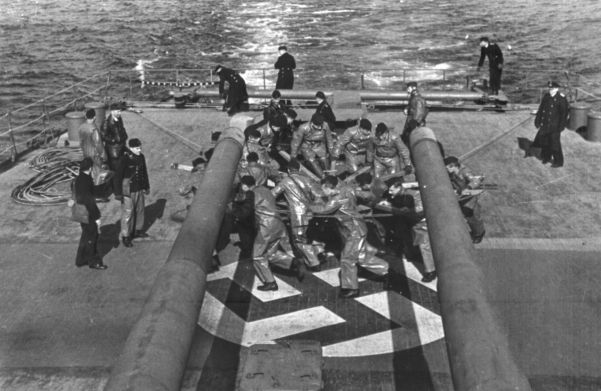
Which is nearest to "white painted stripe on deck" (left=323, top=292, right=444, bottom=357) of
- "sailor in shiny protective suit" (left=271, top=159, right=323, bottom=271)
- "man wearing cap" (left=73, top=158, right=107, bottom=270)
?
"sailor in shiny protective suit" (left=271, top=159, right=323, bottom=271)

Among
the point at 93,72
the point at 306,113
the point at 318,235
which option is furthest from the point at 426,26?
the point at 318,235

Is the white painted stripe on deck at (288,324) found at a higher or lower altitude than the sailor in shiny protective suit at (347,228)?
lower

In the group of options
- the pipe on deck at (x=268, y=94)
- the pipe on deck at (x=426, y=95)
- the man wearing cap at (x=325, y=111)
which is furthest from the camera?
the pipe on deck at (x=426, y=95)

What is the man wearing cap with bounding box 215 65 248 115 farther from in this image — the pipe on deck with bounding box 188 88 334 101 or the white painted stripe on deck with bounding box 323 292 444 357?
the white painted stripe on deck with bounding box 323 292 444 357

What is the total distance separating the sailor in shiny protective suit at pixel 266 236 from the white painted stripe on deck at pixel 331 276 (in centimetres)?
80

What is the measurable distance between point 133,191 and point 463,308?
836 cm

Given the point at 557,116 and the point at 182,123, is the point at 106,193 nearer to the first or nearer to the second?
the point at 182,123

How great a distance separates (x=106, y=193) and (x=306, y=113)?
8256 millimetres

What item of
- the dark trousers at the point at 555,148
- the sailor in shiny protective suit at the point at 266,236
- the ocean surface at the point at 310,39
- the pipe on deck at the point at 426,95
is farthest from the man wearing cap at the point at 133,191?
the ocean surface at the point at 310,39

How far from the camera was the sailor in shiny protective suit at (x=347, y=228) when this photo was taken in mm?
12906

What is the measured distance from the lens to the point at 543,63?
2089 inches

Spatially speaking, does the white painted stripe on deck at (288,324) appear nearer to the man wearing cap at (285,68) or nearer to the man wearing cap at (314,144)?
the man wearing cap at (314,144)

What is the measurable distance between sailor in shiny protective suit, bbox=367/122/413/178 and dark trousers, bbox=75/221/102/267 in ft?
20.1

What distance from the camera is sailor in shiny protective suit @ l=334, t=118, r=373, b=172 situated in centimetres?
1672
